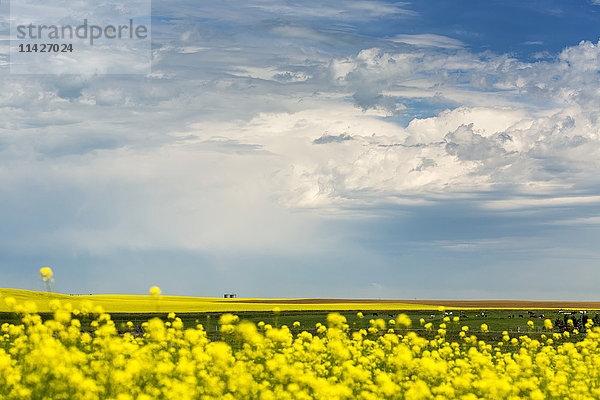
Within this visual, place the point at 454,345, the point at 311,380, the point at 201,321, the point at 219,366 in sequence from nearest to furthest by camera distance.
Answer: the point at 311,380 < the point at 219,366 < the point at 454,345 < the point at 201,321

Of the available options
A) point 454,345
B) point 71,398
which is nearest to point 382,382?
point 71,398

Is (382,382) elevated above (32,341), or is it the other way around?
(32,341)

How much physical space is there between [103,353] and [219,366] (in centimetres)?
253

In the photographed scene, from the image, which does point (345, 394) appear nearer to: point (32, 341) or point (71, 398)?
point (71, 398)

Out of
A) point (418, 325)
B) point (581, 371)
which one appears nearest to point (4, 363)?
point (581, 371)

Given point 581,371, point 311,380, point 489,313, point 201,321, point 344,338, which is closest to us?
point 311,380

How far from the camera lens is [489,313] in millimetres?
69188

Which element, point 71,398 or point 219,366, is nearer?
point 71,398

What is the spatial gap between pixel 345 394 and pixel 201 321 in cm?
4296

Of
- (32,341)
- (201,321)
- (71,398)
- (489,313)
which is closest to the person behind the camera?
(71,398)

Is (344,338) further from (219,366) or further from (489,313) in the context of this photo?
(489,313)

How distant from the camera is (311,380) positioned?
11.6 meters

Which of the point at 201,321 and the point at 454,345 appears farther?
the point at 201,321

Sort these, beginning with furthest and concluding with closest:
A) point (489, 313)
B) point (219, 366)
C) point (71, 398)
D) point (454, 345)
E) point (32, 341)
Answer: point (489, 313) < point (454, 345) < point (32, 341) < point (219, 366) < point (71, 398)
